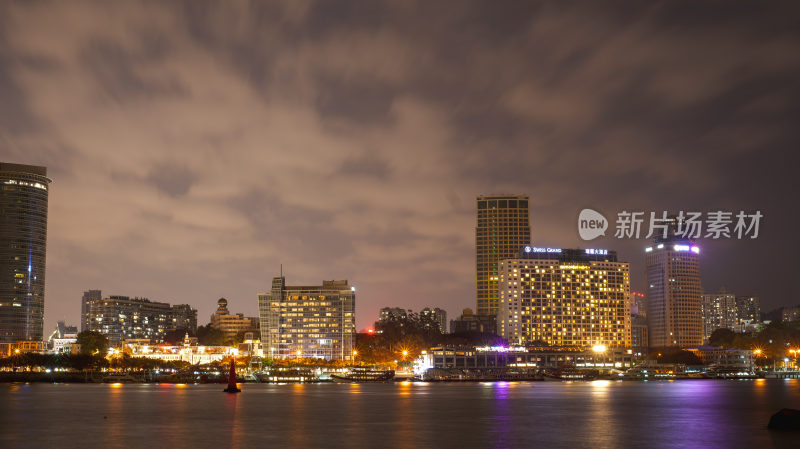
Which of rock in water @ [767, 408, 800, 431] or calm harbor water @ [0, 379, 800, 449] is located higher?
rock in water @ [767, 408, 800, 431]

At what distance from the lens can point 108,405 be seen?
10869 centimetres

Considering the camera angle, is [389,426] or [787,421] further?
[389,426]

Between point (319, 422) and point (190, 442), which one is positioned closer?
point (190, 442)

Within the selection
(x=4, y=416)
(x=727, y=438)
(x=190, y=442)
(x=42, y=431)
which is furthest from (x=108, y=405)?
(x=727, y=438)

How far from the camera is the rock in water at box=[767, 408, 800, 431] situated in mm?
63781

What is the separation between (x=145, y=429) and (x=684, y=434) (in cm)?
4538

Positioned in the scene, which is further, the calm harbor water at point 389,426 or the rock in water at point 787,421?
the rock in water at point 787,421

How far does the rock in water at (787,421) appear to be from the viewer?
6378 centimetres

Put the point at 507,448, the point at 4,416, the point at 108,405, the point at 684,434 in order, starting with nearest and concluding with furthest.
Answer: the point at 507,448, the point at 684,434, the point at 4,416, the point at 108,405

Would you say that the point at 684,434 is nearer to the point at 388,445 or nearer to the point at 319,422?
the point at 388,445

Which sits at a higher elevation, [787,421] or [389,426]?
[787,421]

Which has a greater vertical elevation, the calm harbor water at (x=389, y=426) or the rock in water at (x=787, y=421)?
the rock in water at (x=787, y=421)

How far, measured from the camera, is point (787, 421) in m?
65.1

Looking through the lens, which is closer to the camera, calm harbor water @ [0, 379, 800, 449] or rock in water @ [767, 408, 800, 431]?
calm harbor water @ [0, 379, 800, 449]
